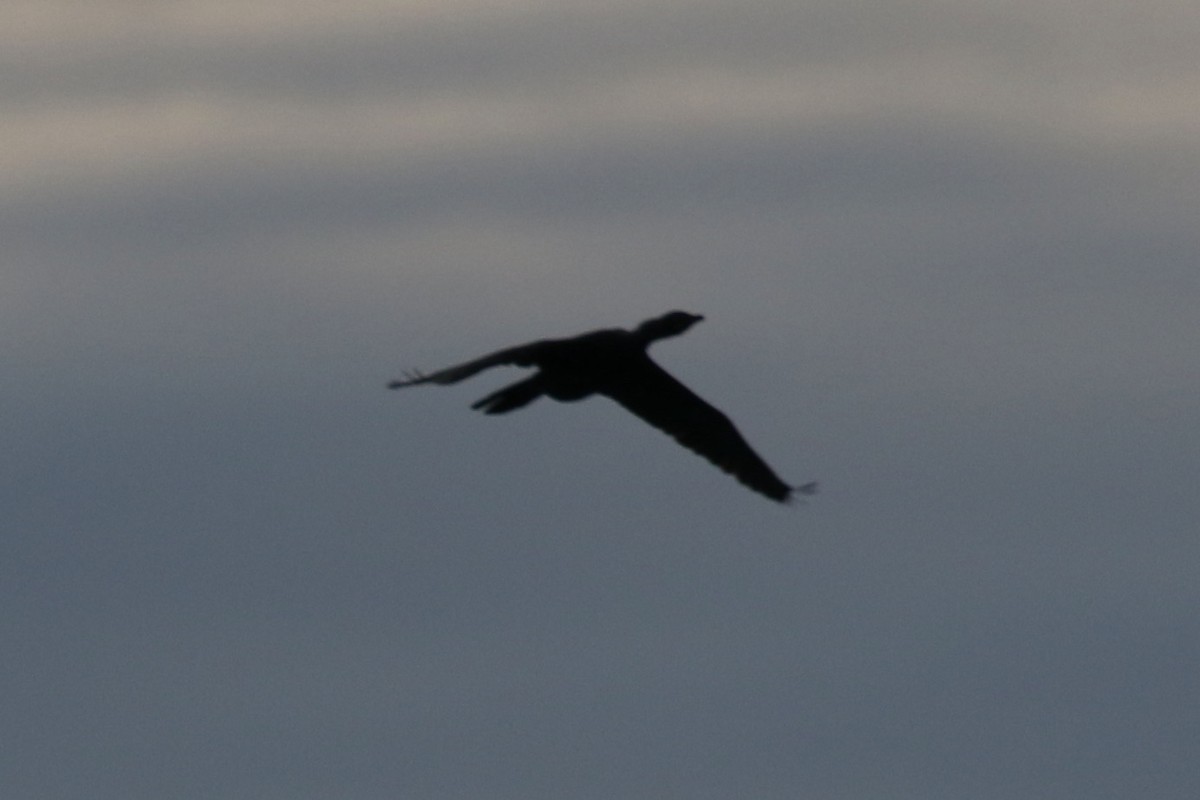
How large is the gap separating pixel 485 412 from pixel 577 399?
67.8 inches

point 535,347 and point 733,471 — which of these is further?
point 733,471

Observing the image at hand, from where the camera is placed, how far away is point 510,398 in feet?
95.4

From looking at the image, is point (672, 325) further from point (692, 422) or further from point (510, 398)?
point (510, 398)

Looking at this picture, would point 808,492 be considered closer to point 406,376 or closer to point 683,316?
point 683,316

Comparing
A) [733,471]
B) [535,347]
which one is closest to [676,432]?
[733,471]

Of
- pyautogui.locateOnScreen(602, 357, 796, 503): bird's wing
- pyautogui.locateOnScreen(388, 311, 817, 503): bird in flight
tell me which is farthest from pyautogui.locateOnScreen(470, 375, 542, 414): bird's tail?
pyautogui.locateOnScreen(602, 357, 796, 503): bird's wing

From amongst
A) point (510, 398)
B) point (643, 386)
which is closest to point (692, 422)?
point (643, 386)

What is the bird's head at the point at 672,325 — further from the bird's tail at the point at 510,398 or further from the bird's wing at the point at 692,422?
the bird's tail at the point at 510,398

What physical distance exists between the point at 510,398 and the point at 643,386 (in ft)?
9.63

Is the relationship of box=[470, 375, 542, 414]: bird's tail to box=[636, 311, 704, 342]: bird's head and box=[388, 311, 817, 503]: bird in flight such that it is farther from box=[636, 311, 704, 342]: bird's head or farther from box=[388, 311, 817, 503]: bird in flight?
box=[636, 311, 704, 342]: bird's head

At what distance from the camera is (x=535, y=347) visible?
29625 millimetres

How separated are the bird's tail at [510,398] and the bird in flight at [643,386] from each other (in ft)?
0.04

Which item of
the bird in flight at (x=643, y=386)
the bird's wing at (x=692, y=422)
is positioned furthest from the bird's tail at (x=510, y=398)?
the bird's wing at (x=692, y=422)

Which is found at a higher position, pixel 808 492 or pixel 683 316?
pixel 683 316
